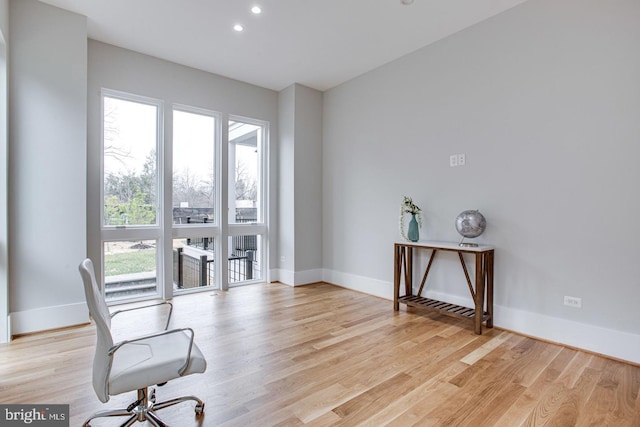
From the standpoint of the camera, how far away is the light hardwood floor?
194cm

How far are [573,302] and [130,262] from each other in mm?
5070

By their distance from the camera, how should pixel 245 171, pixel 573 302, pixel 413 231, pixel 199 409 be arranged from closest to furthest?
pixel 199 409 < pixel 573 302 < pixel 413 231 < pixel 245 171

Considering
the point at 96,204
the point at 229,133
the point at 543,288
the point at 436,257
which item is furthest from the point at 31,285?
the point at 543,288

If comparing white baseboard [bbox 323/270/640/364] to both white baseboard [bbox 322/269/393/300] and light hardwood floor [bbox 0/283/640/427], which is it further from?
white baseboard [bbox 322/269/393/300]

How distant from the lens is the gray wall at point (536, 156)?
Result: 2.68m

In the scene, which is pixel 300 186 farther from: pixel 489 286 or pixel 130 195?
pixel 489 286

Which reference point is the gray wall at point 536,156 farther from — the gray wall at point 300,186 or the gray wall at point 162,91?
the gray wall at point 162,91

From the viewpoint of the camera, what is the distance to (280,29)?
12.0 ft

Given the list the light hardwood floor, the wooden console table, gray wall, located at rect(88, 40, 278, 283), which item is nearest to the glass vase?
the wooden console table

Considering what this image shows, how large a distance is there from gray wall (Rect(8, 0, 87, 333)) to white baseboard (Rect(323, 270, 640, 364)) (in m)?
4.23

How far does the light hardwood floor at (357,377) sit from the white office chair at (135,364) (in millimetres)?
200

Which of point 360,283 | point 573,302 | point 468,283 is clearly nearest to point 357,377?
point 468,283

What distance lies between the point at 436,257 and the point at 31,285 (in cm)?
442

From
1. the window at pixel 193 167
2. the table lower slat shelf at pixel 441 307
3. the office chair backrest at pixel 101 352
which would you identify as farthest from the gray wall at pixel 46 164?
the table lower slat shelf at pixel 441 307
